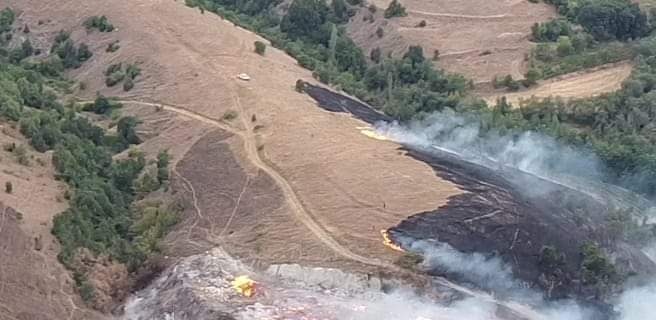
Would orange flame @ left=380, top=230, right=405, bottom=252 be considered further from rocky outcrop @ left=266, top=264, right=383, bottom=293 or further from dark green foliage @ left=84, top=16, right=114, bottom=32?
dark green foliage @ left=84, top=16, right=114, bottom=32

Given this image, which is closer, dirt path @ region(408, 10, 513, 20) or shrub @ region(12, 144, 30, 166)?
shrub @ region(12, 144, 30, 166)

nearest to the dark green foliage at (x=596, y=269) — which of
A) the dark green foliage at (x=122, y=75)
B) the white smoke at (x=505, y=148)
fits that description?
the white smoke at (x=505, y=148)

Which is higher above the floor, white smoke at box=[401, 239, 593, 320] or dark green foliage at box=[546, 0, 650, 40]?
dark green foliage at box=[546, 0, 650, 40]

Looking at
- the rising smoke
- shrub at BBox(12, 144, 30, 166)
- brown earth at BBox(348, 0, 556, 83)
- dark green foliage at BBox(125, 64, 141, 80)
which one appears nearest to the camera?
shrub at BBox(12, 144, 30, 166)

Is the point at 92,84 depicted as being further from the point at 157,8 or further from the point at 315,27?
the point at 315,27

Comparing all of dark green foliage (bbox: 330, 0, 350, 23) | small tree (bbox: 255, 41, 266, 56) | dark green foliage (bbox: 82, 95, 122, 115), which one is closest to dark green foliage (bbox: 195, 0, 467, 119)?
dark green foliage (bbox: 330, 0, 350, 23)

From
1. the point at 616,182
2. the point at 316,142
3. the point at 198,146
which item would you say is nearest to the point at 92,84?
the point at 198,146
